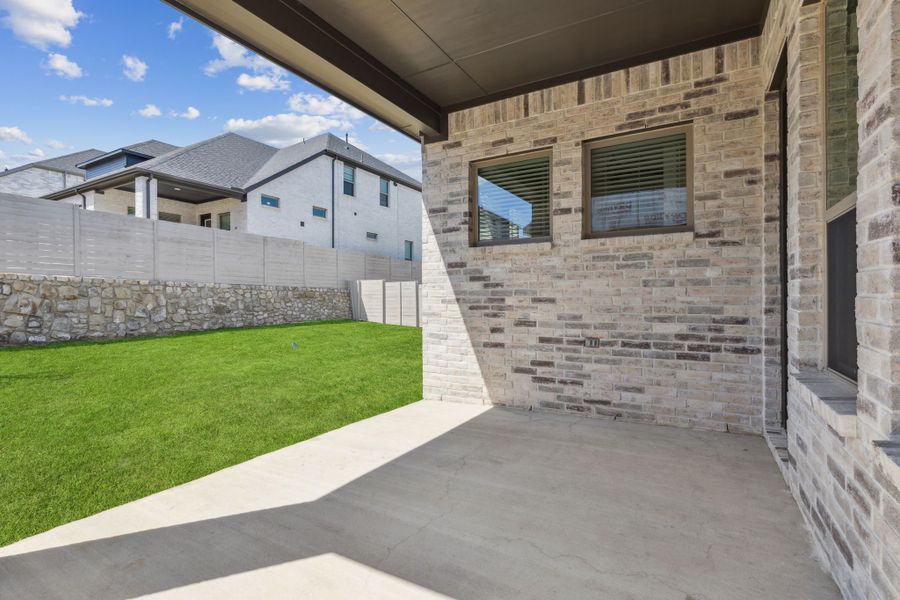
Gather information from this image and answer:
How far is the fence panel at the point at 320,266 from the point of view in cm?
1384

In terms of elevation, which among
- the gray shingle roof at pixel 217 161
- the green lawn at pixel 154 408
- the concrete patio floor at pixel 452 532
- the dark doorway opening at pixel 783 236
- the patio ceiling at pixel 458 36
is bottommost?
the concrete patio floor at pixel 452 532

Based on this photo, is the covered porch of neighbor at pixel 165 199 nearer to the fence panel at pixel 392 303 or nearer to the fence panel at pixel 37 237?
the fence panel at pixel 37 237

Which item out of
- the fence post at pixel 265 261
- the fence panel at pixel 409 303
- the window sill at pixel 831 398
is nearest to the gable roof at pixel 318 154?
the fence post at pixel 265 261

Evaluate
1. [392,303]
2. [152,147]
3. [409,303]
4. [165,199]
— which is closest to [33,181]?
[152,147]

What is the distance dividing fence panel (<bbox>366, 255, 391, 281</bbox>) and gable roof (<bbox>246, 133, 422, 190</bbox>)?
4.91 m

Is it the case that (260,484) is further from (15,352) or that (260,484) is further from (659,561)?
(15,352)

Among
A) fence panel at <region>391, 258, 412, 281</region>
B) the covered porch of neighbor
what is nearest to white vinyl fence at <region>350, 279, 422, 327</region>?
fence panel at <region>391, 258, 412, 281</region>

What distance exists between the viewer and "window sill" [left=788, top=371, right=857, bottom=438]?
57.4 inches

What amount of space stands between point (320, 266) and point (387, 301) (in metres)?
2.66

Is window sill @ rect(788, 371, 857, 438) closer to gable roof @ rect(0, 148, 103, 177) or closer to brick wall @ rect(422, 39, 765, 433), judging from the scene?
brick wall @ rect(422, 39, 765, 433)

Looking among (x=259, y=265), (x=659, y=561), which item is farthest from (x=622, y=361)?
(x=259, y=265)

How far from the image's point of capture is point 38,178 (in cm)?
2222

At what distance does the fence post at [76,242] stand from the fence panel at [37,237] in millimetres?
17

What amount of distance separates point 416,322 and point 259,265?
16.3 feet
